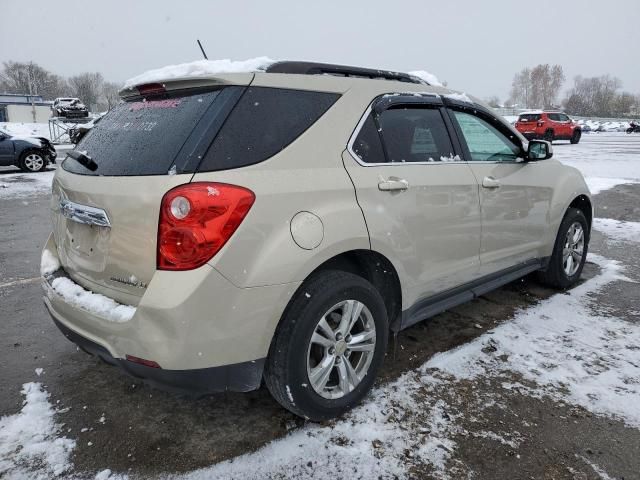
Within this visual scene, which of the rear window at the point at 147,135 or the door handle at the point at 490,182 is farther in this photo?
the door handle at the point at 490,182

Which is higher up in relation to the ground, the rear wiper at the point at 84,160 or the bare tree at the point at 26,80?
the bare tree at the point at 26,80

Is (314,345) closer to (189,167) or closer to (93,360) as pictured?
(189,167)

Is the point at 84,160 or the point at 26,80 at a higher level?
the point at 26,80

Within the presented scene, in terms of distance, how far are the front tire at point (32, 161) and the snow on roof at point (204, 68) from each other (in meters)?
14.0

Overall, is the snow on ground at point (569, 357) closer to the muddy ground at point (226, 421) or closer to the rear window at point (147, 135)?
the muddy ground at point (226, 421)

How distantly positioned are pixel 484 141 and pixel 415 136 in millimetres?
882

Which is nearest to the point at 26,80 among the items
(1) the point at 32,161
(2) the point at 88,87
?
(2) the point at 88,87

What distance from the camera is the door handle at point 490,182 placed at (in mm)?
3250

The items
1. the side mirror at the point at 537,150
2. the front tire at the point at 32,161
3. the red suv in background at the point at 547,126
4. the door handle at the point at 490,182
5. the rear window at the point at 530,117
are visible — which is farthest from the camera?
the rear window at the point at 530,117

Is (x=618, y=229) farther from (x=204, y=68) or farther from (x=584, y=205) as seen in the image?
(x=204, y=68)

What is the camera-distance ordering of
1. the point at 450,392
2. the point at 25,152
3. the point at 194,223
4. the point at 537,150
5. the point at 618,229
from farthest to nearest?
the point at 25,152 → the point at 618,229 → the point at 537,150 → the point at 450,392 → the point at 194,223

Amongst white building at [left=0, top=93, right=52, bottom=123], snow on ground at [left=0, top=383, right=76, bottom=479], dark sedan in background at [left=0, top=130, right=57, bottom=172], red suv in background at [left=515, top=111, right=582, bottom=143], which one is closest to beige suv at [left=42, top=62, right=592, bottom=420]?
snow on ground at [left=0, top=383, right=76, bottom=479]

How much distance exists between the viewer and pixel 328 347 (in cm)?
238

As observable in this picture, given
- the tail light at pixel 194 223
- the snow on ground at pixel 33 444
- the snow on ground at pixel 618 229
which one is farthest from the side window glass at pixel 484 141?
the snow on ground at pixel 618 229
